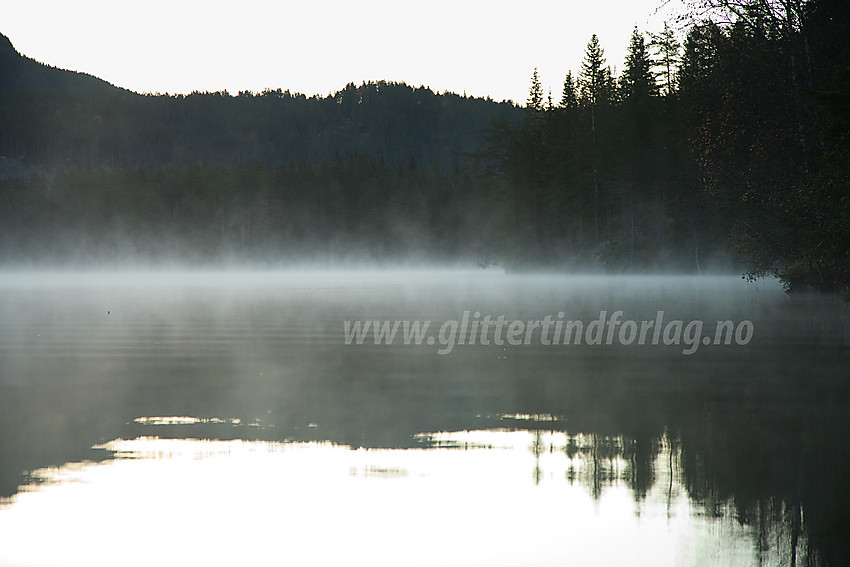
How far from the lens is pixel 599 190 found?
86500mm

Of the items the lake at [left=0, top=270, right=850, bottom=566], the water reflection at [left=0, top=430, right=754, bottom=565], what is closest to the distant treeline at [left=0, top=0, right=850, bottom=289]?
the lake at [left=0, top=270, right=850, bottom=566]

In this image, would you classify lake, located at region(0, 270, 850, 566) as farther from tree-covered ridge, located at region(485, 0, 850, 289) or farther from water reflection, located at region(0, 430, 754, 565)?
tree-covered ridge, located at region(485, 0, 850, 289)

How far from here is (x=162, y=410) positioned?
1034cm

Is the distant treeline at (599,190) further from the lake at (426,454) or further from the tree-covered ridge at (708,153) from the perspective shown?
the lake at (426,454)

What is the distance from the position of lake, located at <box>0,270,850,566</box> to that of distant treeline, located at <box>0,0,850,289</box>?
626 centimetres

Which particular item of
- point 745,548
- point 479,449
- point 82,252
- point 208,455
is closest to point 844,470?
point 745,548

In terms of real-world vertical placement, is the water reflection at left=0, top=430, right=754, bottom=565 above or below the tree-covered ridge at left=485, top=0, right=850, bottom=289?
below

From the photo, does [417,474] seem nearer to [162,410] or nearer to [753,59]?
[162,410]

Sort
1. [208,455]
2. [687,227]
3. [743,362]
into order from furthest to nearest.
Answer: [687,227] < [743,362] < [208,455]

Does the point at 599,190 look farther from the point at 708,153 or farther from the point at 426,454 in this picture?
the point at 426,454

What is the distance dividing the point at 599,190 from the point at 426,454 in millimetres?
80933

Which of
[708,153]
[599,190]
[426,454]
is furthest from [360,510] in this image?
[599,190]

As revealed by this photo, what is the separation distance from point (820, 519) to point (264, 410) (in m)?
6.30

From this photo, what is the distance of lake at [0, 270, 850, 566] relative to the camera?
5668 mm
